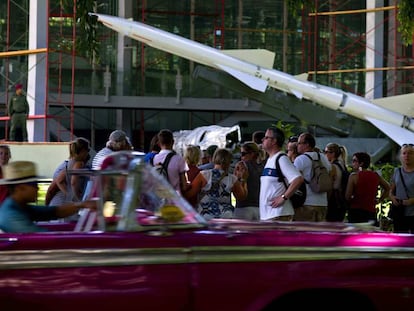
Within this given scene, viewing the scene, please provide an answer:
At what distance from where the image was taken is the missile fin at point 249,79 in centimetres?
→ 2938

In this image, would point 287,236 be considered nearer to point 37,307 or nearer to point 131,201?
point 131,201

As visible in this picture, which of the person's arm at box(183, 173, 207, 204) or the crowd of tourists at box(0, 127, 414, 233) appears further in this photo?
the person's arm at box(183, 173, 207, 204)

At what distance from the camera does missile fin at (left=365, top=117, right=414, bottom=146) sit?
90.4 feet

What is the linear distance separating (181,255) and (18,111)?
71.6ft

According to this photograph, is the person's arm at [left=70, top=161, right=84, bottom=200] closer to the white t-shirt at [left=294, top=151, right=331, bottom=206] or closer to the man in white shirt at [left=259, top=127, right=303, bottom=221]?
the man in white shirt at [left=259, top=127, right=303, bottom=221]

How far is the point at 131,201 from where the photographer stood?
15.6 ft

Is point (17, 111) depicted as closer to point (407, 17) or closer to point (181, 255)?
point (407, 17)

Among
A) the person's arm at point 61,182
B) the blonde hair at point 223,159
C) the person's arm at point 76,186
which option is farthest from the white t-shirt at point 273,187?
the person's arm at point 76,186

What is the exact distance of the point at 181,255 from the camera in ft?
14.8

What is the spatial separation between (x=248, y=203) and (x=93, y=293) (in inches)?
229

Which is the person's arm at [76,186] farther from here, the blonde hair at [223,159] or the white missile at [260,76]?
the white missile at [260,76]

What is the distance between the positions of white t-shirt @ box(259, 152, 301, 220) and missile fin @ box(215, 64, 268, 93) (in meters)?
20.7

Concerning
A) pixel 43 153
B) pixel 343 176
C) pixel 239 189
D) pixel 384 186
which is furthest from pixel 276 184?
pixel 43 153

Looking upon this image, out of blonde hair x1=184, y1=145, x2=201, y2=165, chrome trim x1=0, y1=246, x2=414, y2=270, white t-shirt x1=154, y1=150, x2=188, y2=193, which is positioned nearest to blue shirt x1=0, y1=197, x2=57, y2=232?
chrome trim x1=0, y1=246, x2=414, y2=270
